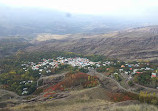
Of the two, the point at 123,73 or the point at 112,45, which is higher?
the point at 112,45

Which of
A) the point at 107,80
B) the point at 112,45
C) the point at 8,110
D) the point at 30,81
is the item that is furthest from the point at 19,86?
the point at 112,45

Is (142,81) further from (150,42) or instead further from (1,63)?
(150,42)

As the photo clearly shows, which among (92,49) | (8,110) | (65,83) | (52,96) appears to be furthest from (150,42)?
(8,110)

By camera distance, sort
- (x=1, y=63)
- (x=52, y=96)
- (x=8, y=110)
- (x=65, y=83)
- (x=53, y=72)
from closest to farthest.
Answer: (x=8, y=110)
(x=52, y=96)
(x=65, y=83)
(x=53, y=72)
(x=1, y=63)

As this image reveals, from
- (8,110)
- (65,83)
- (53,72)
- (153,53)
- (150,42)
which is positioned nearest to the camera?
(8,110)

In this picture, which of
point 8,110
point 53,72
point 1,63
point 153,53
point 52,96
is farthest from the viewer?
point 153,53

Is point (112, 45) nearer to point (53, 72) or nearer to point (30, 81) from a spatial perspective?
point (53, 72)

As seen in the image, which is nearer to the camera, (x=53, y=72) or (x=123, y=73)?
(x=123, y=73)

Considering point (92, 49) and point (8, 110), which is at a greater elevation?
point (92, 49)

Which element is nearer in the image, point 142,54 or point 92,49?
point 142,54
